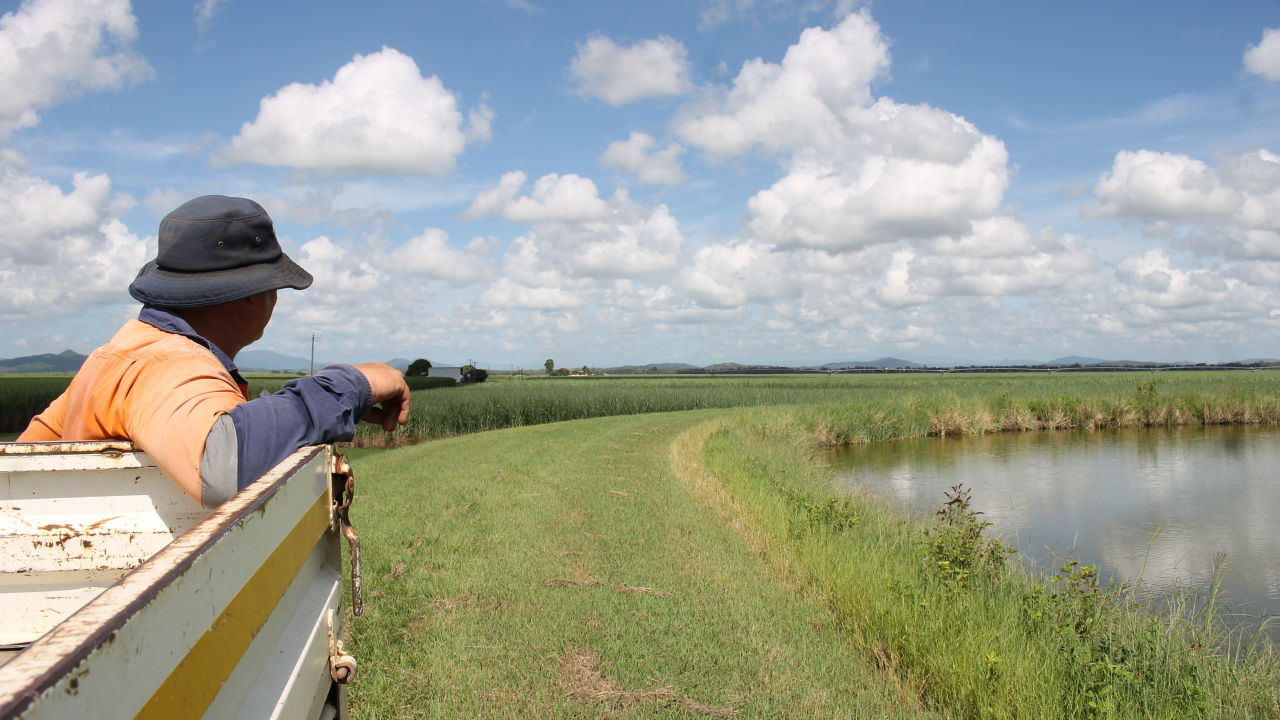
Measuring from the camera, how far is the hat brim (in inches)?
82.0

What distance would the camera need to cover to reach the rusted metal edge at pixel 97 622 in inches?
25.6

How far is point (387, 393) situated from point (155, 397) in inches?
23.5

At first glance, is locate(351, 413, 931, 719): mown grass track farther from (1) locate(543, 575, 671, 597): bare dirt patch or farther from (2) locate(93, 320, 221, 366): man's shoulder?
(2) locate(93, 320, 221, 366): man's shoulder

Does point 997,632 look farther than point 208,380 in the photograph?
Yes

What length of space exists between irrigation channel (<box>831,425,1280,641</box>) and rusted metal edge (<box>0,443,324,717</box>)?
6.88 m

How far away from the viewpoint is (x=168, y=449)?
169 centimetres

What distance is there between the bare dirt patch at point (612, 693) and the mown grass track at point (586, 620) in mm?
10

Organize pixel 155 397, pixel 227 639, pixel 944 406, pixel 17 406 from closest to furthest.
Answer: pixel 227 639 < pixel 155 397 < pixel 17 406 < pixel 944 406

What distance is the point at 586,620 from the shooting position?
5273 mm

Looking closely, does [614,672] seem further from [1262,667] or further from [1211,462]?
[1211,462]

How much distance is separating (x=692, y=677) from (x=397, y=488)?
6.79 meters

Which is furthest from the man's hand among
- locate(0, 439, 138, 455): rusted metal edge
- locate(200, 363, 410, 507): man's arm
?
locate(0, 439, 138, 455): rusted metal edge

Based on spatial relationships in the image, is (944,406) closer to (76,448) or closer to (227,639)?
(76,448)

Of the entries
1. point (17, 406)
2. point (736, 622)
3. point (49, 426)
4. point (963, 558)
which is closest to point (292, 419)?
point (49, 426)
